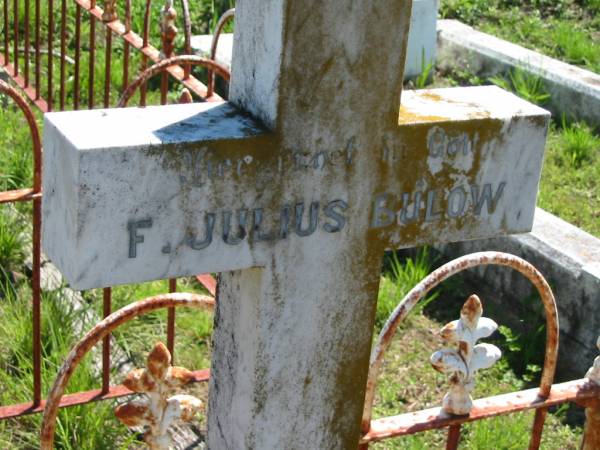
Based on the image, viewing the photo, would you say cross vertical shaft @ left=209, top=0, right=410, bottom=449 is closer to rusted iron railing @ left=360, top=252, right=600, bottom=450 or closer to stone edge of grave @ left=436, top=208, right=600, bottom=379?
rusted iron railing @ left=360, top=252, right=600, bottom=450

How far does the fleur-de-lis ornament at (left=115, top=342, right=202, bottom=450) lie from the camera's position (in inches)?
82.4

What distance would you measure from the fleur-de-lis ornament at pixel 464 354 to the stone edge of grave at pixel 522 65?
4051 millimetres

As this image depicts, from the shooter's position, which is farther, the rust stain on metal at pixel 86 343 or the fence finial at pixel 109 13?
the fence finial at pixel 109 13

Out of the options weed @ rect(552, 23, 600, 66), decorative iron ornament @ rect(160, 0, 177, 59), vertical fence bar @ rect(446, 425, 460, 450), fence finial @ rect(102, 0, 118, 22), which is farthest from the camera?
weed @ rect(552, 23, 600, 66)

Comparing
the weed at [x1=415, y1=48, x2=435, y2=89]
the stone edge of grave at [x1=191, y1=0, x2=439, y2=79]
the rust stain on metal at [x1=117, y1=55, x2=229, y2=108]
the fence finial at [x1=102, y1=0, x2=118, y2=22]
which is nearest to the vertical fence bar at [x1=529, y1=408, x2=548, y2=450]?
the rust stain on metal at [x1=117, y1=55, x2=229, y2=108]

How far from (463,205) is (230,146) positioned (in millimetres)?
529

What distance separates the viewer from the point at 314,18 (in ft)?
6.09

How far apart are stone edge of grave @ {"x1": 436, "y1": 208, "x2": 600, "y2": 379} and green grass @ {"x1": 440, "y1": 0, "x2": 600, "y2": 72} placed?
2.72 meters

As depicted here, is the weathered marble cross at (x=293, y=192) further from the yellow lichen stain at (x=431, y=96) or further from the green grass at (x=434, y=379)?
the green grass at (x=434, y=379)

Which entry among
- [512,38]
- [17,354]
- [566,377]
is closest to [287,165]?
[17,354]

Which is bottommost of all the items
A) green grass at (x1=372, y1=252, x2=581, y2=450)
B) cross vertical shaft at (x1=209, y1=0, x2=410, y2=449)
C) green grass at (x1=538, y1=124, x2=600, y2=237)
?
green grass at (x1=372, y1=252, x2=581, y2=450)

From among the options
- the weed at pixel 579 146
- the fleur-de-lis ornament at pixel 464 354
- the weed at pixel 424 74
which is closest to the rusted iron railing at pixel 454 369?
the fleur-de-lis ornament at pixel 464 354

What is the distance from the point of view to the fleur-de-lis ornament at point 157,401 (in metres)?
2.09

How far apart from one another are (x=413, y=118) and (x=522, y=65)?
456 cm
